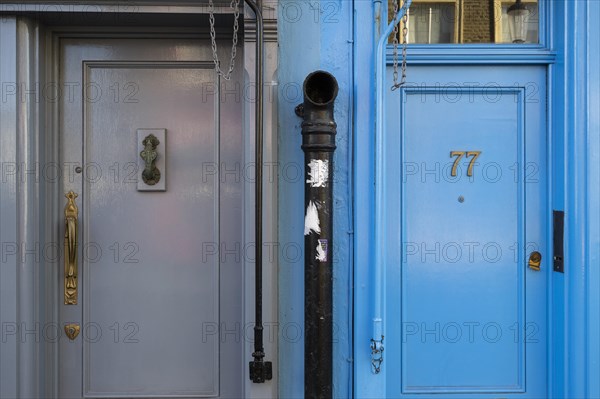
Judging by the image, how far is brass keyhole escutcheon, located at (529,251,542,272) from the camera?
10.5 ft

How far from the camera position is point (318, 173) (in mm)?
2941

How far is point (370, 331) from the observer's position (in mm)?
3096

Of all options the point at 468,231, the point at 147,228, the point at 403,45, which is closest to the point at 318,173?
the point at 403,45

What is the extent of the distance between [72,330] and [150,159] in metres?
1.16

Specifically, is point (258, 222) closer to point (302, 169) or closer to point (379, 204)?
point (302, 169)

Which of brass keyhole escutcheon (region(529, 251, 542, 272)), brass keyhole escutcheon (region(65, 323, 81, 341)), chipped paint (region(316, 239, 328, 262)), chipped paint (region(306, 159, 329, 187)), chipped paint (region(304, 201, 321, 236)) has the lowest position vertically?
brass keyhole escutcheon (region(65, 323, 81, 341))

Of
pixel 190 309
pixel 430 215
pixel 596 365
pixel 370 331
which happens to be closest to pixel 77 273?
pixel 190 309

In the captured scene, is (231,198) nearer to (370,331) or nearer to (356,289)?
(356,289)

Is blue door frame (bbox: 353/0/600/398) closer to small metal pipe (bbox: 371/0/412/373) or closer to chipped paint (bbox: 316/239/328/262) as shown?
small metal pipe (bbox: 371/0/412/373)

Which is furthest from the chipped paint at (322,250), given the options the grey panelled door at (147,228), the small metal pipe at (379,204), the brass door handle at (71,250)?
the brass door handle at (71,250)

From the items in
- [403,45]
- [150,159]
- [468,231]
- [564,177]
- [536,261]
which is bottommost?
[536,261]

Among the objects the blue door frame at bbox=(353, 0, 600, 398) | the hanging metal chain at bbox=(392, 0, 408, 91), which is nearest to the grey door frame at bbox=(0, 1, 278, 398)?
the blue door frame at bbox=(353, 0, 600, 398)

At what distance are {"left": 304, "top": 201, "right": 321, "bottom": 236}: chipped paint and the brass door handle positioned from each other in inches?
56.3

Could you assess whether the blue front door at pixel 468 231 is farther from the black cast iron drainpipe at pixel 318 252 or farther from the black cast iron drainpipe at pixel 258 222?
the black cast iron drainpipe at pixel 258 222
